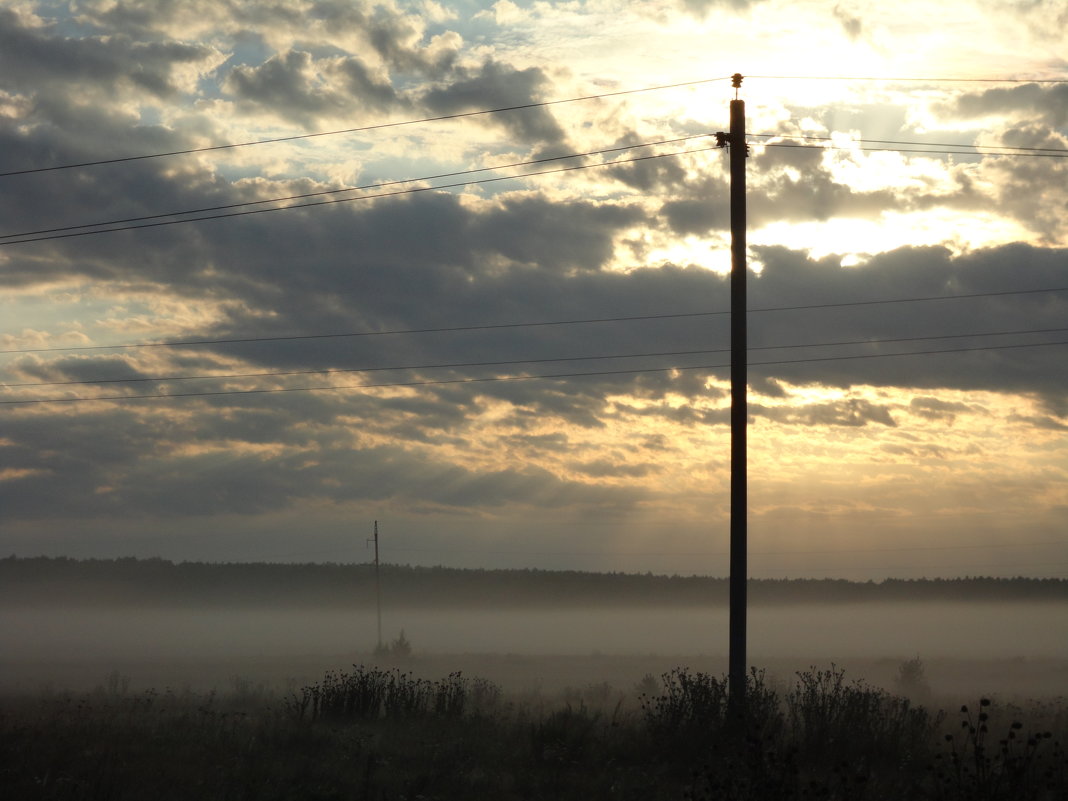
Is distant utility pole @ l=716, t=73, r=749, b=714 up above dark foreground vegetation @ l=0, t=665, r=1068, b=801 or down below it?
above

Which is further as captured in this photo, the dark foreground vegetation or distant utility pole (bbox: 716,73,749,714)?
distant utility pole (bbox: 716,73,749,714)

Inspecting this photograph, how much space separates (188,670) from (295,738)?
63.7m

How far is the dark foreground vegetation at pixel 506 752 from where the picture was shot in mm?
13086

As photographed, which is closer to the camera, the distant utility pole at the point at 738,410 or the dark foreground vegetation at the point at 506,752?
the dark foreground vegetation at the point at 506,752

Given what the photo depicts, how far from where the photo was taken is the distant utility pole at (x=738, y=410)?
17391 mm

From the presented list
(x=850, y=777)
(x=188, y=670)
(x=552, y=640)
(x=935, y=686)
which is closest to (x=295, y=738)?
(x=850, y=777)

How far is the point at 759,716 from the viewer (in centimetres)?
1658

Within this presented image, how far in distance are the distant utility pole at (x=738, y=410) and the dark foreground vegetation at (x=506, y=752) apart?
73cm

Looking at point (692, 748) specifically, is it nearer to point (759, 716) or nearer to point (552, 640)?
point (759, 716)

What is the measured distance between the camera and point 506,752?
1566 cm

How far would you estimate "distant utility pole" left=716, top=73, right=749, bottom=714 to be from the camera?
17391 mm

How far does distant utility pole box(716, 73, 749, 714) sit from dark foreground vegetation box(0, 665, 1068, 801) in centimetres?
73

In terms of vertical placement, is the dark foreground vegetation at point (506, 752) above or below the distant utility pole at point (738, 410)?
below

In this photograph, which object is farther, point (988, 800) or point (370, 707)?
point (370, 707)
